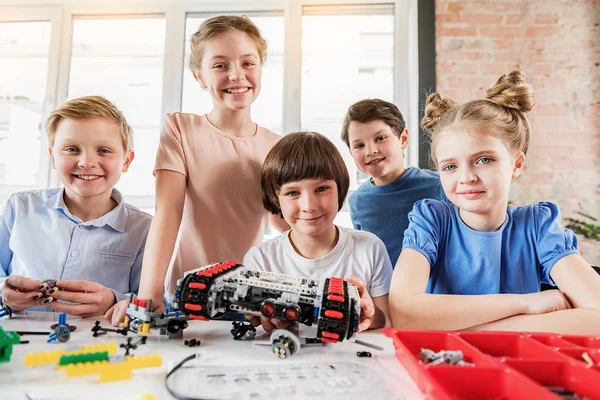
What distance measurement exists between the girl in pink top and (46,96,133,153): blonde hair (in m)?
0.16

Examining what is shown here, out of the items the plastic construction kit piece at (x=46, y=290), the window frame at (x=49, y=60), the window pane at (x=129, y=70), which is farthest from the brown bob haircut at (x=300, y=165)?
the window frame at (x=49, y=60)

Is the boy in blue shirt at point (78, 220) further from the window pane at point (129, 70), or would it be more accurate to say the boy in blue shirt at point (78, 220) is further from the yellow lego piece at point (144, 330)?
the window pane at point (129, 70)

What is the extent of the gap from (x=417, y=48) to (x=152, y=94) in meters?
1.76

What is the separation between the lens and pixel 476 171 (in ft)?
3.06

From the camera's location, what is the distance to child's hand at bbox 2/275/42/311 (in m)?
0.81

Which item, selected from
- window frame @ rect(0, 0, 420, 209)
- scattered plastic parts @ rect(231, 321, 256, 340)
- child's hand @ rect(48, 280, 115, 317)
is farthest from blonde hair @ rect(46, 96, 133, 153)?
window frame @ rect(0, 0, 420, 209)

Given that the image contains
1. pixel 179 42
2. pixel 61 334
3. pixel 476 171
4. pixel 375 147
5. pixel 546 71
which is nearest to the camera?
pixel 61 334

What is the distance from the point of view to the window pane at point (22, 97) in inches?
107

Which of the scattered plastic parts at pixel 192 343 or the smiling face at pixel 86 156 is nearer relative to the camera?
the scattered plastic parts at pixel 192 343

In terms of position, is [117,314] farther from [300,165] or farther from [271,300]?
[300,165]

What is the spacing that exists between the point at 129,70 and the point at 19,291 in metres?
2.31

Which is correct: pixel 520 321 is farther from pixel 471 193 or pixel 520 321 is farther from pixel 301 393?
pixel 301 393

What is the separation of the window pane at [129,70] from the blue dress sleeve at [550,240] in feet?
7.58

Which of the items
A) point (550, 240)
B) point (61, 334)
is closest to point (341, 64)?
point (550, 240)
